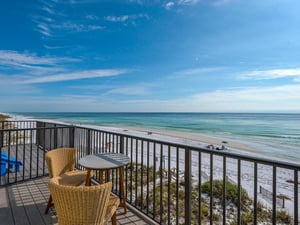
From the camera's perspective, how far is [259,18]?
7633 mm

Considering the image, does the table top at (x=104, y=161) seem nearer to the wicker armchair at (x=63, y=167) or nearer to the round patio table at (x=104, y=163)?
the round patio table at (x=104, y=163)

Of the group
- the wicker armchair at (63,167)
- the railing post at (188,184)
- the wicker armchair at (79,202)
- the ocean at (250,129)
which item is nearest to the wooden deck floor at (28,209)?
the wicker armchair at (63,167)

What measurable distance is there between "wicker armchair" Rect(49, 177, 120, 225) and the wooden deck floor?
1060 mm

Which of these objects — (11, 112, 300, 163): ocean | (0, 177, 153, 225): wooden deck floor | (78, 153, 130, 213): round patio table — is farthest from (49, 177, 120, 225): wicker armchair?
(11, 112, 300, 163): ocean

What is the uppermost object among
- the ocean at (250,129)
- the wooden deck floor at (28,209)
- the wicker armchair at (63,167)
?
the wicker armchair at (63,167)

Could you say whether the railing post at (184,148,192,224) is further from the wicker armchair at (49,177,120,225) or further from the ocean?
the ocean

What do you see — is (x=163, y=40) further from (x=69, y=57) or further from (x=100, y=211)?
(x=100, y=211)

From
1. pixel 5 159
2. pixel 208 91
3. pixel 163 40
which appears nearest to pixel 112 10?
pixel 163 40

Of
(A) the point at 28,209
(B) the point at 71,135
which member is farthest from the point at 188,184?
(B) the point at 71,135

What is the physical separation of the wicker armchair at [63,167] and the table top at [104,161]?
28cm

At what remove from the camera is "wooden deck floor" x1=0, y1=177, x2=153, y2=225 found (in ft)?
7.54

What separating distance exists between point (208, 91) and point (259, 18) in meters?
21.2

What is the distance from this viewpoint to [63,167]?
2.71 m

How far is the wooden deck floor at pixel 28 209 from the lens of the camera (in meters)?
2.30
